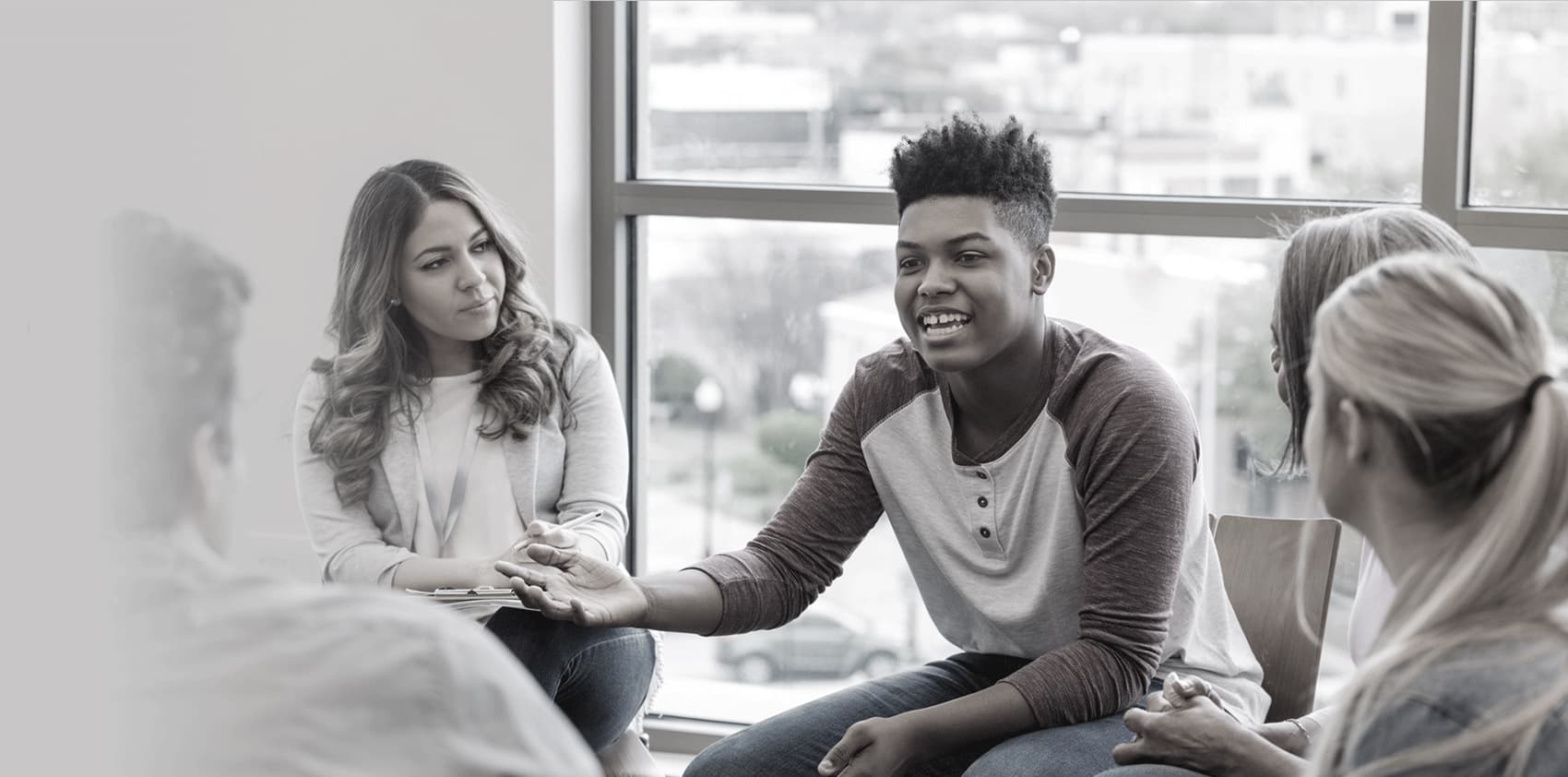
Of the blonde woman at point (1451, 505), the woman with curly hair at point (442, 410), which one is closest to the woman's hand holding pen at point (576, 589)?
the woman with curly hair at point (442, 410)

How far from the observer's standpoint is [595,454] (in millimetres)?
2146

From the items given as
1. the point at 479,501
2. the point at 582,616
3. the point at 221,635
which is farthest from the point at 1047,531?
the point at 221,635

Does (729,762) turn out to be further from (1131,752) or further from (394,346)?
(394,346)

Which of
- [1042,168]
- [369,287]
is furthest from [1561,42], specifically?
[369,287]

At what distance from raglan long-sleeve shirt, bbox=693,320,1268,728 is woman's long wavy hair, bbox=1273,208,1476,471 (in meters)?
0.16

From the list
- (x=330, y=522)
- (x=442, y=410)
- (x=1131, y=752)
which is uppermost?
(x=442, y=410)

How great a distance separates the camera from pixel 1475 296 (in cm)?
108

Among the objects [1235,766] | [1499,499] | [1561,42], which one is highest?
[1561,42]

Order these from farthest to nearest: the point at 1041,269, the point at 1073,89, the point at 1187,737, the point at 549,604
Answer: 1. the point at 1073,89
2. the point at 1041,269
3. the point at 549,604
4. the point at 1187,737

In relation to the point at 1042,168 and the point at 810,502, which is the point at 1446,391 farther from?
the point at 810,502

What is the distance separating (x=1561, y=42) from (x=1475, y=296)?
54.8 inches

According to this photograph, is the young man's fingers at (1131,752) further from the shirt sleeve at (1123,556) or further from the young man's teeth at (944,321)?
the young man's teeth at (944,321)

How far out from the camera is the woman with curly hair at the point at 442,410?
82.4 inches

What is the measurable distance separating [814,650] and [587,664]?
2.75 feet
